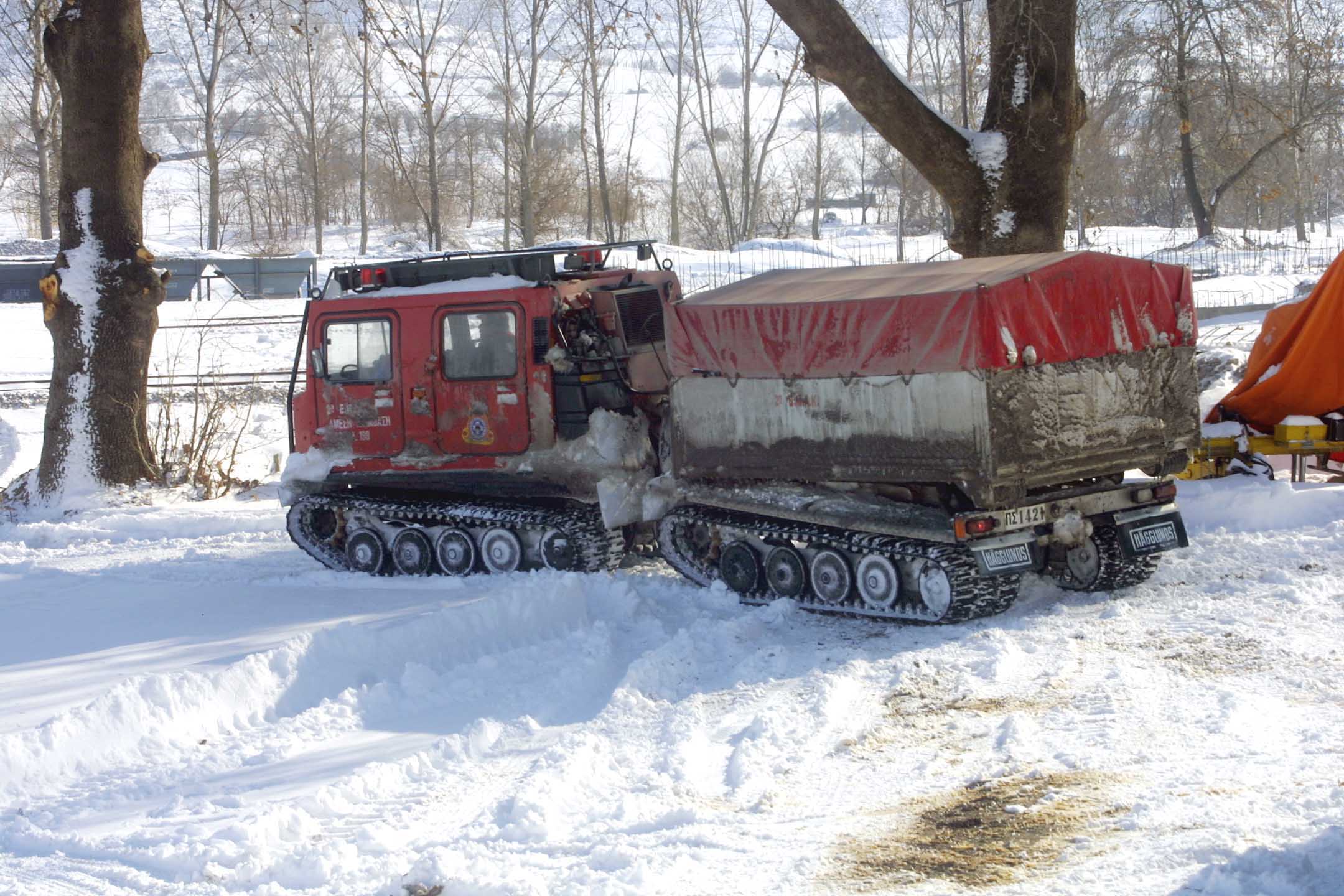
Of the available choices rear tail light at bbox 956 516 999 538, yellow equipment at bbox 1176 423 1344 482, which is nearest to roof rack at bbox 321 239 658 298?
rear tail light at bbox 956 516 999 538

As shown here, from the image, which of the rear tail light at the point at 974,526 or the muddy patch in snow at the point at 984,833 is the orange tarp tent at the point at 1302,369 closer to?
the rear tail light at the point at 974,526

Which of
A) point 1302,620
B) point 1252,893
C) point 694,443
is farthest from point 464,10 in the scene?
point 1252,893

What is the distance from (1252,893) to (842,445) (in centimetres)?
464

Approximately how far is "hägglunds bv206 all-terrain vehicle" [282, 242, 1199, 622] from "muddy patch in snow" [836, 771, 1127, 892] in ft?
8.70

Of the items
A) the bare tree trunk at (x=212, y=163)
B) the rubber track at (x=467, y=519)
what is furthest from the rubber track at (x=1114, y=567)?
the bare tree trunk at (x=212, y=163)

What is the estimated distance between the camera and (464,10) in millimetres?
43438

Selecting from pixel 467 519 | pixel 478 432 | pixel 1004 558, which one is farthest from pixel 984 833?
pixel 478 432

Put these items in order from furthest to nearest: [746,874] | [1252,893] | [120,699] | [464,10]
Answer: [464,10], [120,699], [746,874], [1252,893]

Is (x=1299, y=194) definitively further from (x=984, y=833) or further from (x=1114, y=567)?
(x=984, y=833)

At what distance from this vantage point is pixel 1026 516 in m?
8.24

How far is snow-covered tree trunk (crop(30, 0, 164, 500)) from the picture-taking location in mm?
13492

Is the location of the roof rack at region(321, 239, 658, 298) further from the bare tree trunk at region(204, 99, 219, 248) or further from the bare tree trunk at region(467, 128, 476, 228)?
the bare tree trunk at region(467, 128, 476, 228)

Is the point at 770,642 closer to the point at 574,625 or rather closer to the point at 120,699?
the point at 574,625

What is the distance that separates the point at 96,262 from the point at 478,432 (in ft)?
19.8
